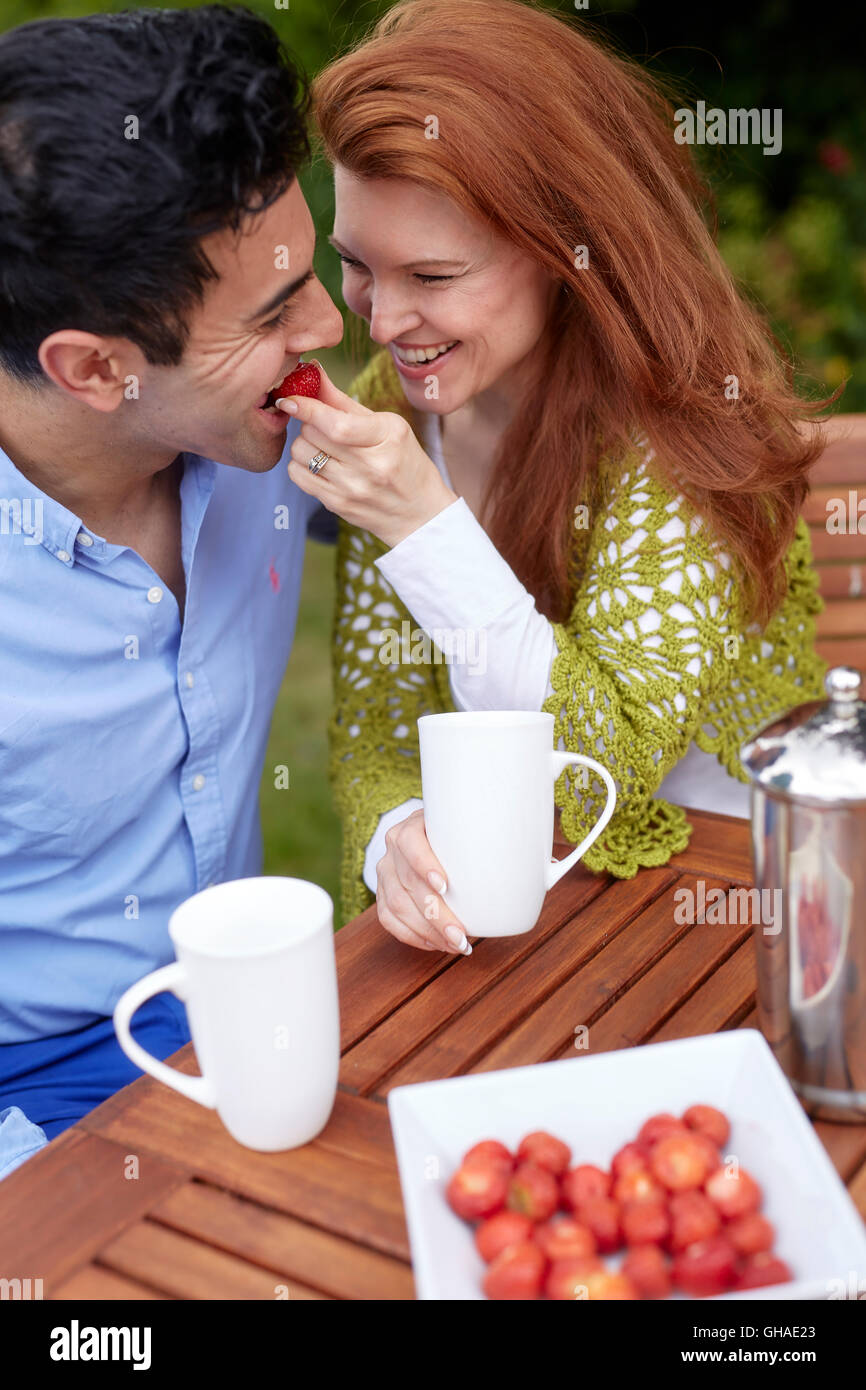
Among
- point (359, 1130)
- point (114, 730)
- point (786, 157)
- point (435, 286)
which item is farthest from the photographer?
point (786, 157)

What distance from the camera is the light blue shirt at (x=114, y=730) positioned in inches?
47.8

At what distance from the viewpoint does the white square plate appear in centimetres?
69

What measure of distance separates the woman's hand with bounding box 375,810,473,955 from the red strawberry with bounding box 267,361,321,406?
1.49 feet

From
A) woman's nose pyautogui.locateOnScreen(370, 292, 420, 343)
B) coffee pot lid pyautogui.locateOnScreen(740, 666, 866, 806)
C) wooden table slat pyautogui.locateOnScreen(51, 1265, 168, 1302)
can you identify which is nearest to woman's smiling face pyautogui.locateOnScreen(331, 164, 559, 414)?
woman's nose pyautogui.locateOnScreen(370, 292, 420, 343)

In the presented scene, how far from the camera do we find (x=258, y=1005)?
0.76 m

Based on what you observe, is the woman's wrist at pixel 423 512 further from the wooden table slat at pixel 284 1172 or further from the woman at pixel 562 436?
the wooden table slat at pixel 284 1172

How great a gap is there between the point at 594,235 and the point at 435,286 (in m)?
0.18

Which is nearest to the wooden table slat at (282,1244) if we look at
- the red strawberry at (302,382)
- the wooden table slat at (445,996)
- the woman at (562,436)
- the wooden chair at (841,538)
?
the wooden table slat at (445,996)

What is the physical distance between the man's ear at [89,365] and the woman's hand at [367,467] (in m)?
0.16

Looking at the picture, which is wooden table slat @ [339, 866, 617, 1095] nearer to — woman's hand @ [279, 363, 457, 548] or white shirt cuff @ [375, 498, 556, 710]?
white shirt cuff @ [375, 498, 556, 710]

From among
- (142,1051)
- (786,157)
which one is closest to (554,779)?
(142,1051)

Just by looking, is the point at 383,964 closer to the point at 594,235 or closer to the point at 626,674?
the point at 626,674

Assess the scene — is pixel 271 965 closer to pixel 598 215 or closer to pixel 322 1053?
pixel 322 1053

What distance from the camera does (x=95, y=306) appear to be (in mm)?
1094
